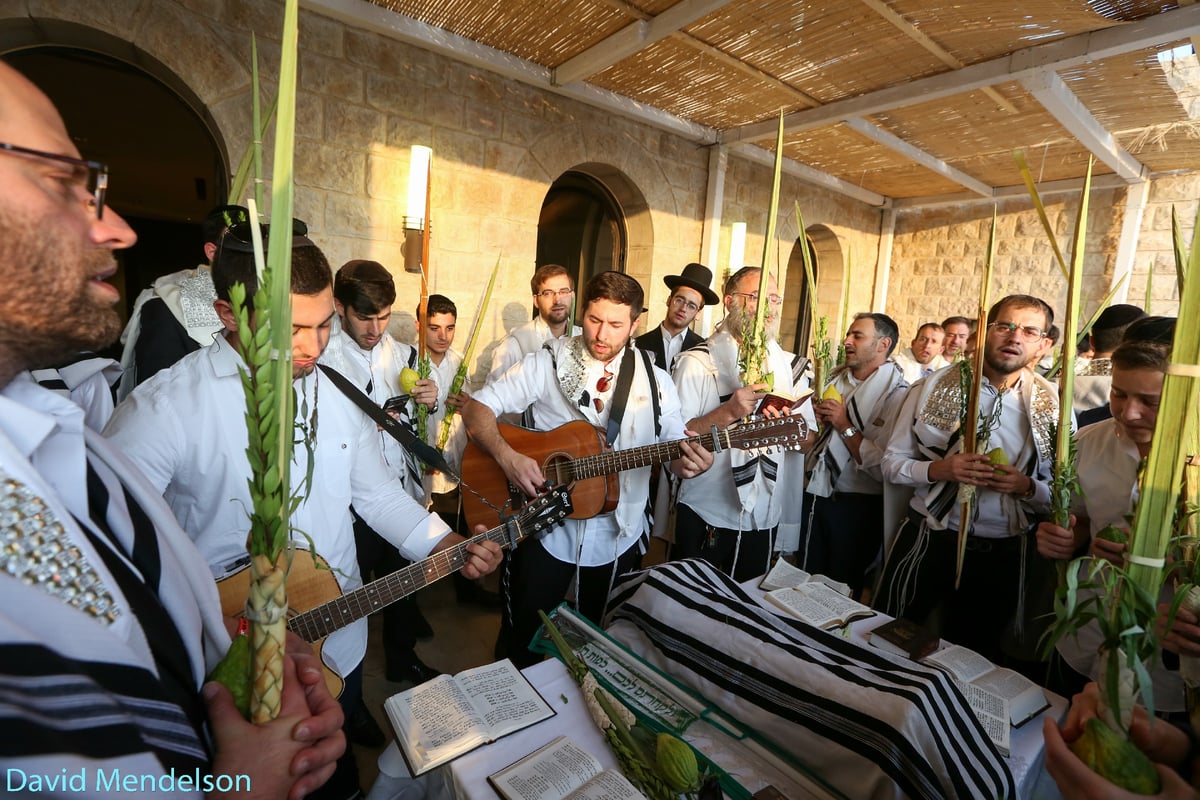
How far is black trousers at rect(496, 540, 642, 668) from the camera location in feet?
8.50

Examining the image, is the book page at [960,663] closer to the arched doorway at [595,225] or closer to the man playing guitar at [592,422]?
the man playing guitar at [592,422]

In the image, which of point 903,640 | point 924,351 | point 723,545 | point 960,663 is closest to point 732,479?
point 723,545

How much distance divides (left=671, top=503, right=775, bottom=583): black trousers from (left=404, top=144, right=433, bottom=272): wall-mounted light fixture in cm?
268

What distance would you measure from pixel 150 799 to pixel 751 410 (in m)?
2.51

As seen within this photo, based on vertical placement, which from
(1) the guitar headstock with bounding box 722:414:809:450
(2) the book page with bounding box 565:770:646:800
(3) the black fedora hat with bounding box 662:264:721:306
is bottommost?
(2) the book page with bounding box 565:770:646:800

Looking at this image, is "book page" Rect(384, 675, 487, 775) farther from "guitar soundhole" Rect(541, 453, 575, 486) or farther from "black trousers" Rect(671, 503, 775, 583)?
"black trousers" Rect(671, 503, 775, 583)

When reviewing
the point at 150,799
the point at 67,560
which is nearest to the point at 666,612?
the point at 150,799

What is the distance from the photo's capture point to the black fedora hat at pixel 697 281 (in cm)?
414

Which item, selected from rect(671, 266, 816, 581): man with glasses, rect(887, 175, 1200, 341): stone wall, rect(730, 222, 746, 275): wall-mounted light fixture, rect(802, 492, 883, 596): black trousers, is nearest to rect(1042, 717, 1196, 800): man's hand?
rect(671, 266, 816, 581): man with glasses

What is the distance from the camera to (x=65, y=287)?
674 millimetres

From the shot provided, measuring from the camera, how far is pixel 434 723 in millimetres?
1278

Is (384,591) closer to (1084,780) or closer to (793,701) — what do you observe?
(793,701)

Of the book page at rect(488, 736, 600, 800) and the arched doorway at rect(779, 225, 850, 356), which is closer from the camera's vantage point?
the book page at rect(488, 736, 600, 800)

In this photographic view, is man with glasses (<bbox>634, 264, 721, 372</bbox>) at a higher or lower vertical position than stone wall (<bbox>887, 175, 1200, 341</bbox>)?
lower
